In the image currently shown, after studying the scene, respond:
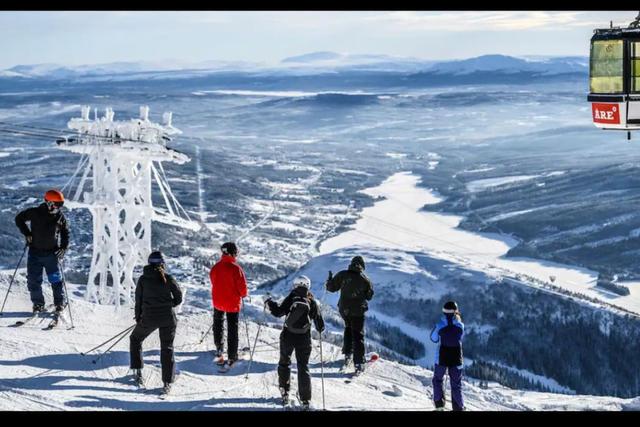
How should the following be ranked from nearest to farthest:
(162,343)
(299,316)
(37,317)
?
1. (299,316)
2. (162,343)
3. (37,317)

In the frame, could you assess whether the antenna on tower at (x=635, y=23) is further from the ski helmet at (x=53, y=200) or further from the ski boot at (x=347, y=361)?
the ski helmet at (x=53, y=200)

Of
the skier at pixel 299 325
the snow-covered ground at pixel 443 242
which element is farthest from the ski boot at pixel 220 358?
the snow-covered ground at pixel 443 242

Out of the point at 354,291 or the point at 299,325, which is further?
the point at 354,291

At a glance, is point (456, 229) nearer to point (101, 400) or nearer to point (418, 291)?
point (418, 291)

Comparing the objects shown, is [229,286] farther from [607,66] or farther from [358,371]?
[607,66]

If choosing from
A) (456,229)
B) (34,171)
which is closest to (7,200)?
(34,171)

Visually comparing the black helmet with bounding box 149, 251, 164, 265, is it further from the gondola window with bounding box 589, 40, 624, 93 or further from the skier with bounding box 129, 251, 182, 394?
the gondola window with bounding box 589, 40, 624, 93

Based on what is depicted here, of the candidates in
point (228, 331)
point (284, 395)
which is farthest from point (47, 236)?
point (284, 395)

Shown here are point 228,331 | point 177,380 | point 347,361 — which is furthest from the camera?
point 347,361
